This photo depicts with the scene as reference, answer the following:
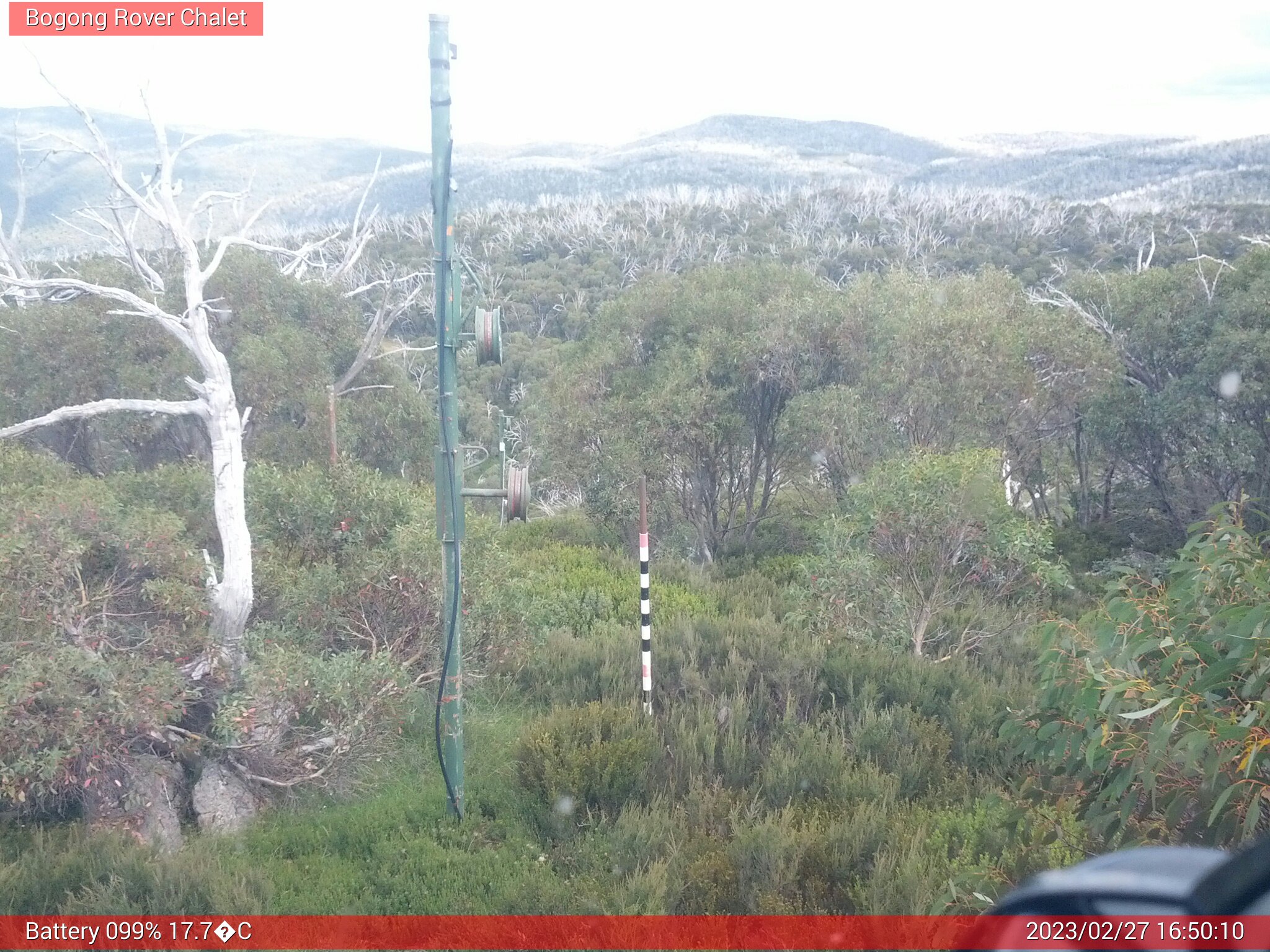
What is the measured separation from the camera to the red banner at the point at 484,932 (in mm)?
4332

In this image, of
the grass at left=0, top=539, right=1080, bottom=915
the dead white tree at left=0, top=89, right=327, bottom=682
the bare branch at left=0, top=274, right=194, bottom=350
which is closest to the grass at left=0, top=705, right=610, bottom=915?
the grass at left=0, top=539, right=1080, bottom=915

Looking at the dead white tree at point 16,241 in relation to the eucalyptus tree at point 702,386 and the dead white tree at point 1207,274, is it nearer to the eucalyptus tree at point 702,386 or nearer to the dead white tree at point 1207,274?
the eucalyptus tree at point 702,386

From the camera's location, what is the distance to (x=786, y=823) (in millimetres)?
5266

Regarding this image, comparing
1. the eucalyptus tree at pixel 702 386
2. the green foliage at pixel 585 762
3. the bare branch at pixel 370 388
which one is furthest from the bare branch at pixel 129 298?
the eucalyptus tree at pixel 702 386

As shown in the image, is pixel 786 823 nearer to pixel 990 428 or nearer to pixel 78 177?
pixel 990 428

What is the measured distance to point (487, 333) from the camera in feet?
17.8

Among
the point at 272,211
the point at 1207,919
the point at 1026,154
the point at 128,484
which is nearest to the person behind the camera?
the point at 1207,919

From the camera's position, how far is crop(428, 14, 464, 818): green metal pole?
5285 mm

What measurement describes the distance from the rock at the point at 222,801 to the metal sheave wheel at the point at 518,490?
8.91 ft

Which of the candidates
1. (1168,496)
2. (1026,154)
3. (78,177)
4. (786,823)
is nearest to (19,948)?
(786,823)

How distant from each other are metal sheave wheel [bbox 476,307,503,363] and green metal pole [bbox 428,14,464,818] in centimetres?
17

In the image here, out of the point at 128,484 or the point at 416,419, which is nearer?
the point at 128,484

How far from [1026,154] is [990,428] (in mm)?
77871

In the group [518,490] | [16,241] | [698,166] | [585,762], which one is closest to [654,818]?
[585,762]
